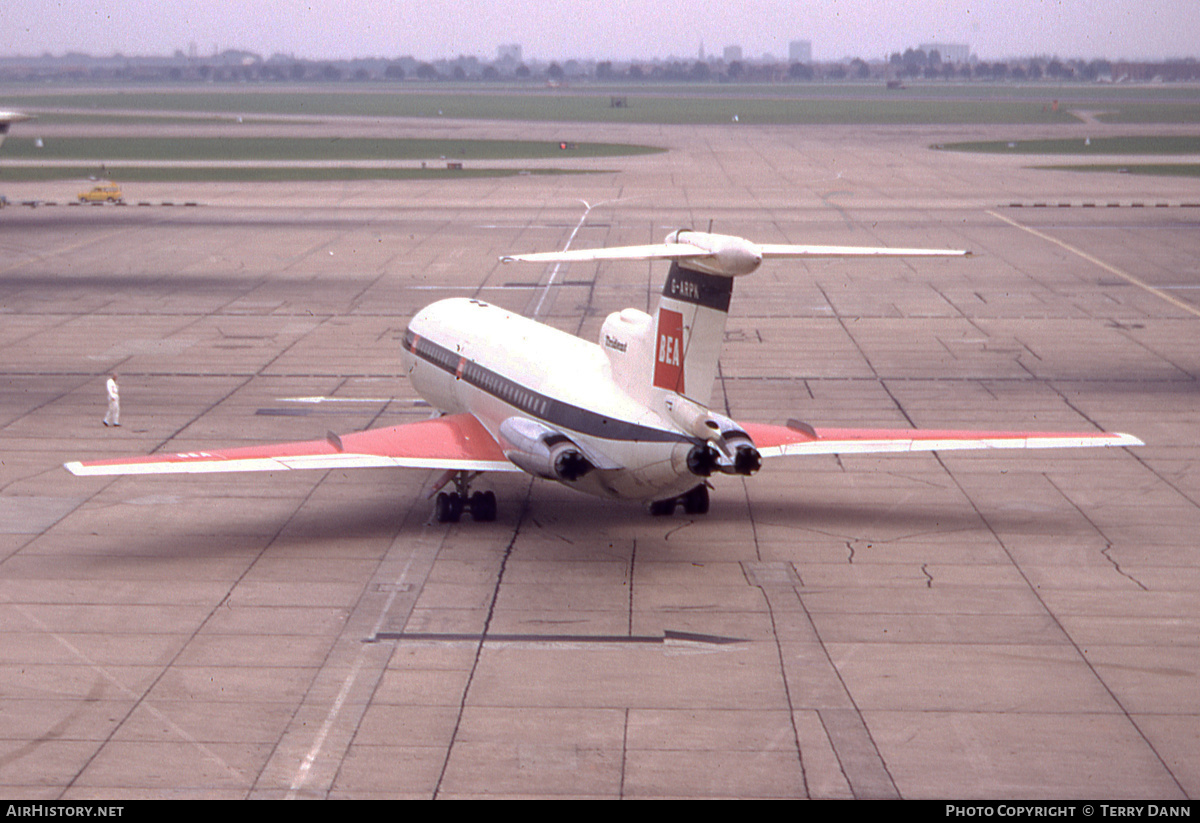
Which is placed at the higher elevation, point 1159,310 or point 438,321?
point 438,321

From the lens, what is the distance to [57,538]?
83.1 feet

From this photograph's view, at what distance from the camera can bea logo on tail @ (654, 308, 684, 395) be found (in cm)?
2325

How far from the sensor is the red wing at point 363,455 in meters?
23.7

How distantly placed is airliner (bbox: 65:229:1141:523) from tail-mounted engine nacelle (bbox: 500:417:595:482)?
0.03 meters

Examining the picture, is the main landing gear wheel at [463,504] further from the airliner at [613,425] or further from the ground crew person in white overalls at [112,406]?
the ground crew person in white overalls at [112,406]

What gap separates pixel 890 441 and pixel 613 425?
628 centimetres

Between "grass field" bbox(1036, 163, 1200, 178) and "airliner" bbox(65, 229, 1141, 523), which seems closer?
"airliner" bbox(65, 229, 1141, 523)

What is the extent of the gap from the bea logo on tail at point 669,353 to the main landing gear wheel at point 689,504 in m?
3.92

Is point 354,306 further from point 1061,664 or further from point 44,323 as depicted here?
point 1061,664

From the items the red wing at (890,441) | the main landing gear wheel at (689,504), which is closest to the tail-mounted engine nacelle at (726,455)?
the red wing at (890,441)

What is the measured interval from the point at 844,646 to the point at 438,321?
14.9 metres

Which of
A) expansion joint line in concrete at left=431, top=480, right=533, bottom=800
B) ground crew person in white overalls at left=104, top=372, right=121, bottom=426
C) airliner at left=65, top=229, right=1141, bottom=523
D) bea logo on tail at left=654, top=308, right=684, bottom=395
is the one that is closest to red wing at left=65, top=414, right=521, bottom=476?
airliner at left=65, top=229, right=1141, bottom=523

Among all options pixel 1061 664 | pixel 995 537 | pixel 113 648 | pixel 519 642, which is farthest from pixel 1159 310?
pixel 113 648

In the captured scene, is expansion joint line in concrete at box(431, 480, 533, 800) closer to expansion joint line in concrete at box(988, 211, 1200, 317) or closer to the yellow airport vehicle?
expansion joint line in concrete at box(988, 211, 1200, 317)
